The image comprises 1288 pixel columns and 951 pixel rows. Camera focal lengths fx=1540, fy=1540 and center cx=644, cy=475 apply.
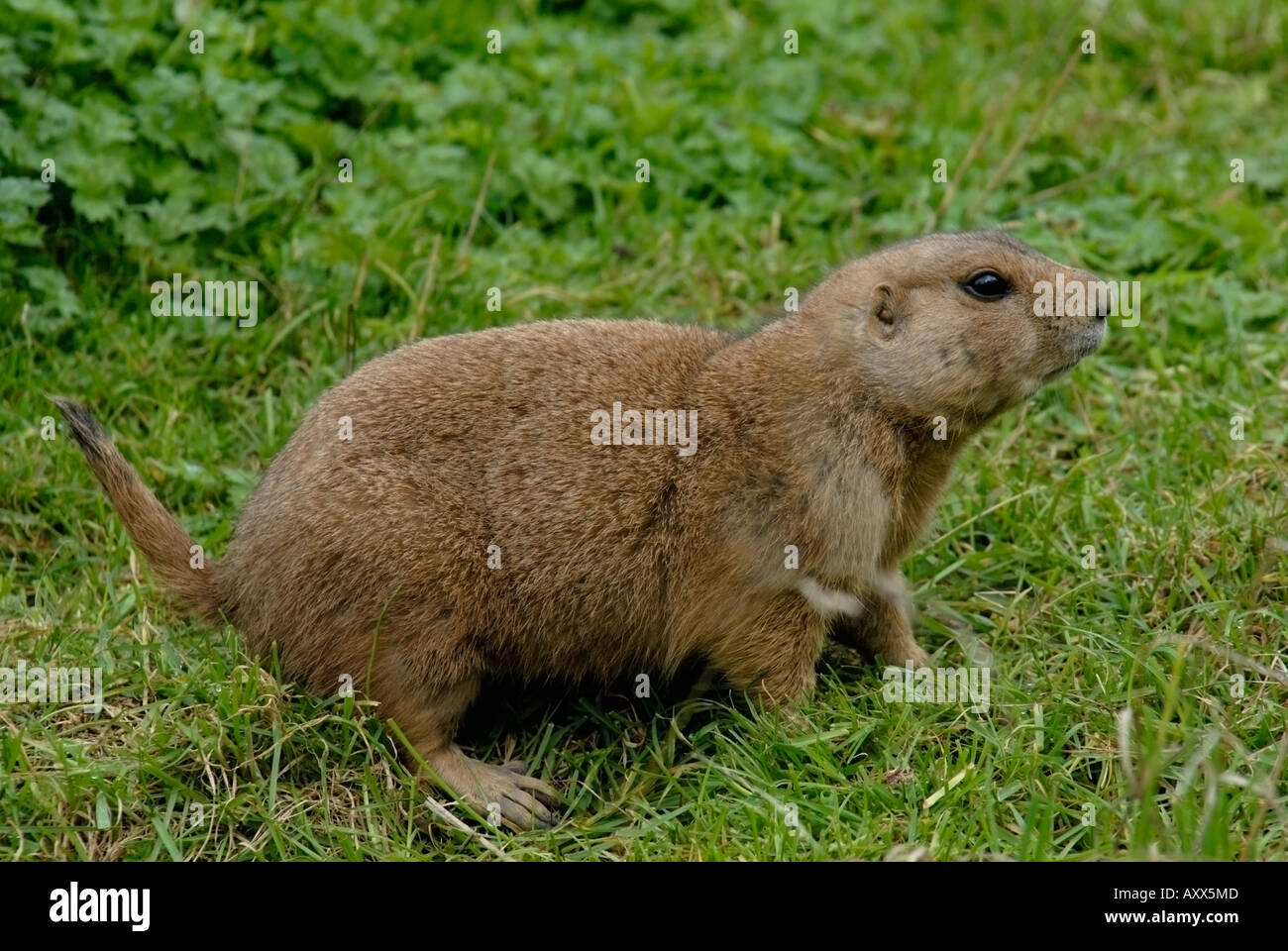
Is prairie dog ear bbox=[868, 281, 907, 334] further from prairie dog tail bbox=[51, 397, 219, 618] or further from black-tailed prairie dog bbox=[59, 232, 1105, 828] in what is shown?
prairie dog tail bbox=[51, 397, 219, 618]

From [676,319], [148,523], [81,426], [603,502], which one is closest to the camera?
[603,502]

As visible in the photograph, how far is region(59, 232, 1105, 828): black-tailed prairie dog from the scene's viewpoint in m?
5.83

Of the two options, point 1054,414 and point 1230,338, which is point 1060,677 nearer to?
point 1054,414

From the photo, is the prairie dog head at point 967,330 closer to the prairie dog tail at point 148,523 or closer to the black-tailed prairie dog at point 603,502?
the black-tailed prairie dog at point 603,502

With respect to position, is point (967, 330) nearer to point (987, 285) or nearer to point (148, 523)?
point (987, 285)

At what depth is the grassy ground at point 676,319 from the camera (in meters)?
5.52

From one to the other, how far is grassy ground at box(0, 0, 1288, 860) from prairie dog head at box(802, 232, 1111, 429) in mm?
1044

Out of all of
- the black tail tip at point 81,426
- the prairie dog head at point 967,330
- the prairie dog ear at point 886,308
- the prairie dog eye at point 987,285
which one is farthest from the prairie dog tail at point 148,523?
the prairie dog eye at point 987,285

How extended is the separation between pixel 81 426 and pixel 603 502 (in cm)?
208

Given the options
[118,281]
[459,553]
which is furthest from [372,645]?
[118,281]

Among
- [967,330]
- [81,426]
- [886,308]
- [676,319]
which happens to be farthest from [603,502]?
[676,319]

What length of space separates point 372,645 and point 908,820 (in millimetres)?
2052

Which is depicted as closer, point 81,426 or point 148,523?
point 81,426

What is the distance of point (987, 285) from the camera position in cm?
603
